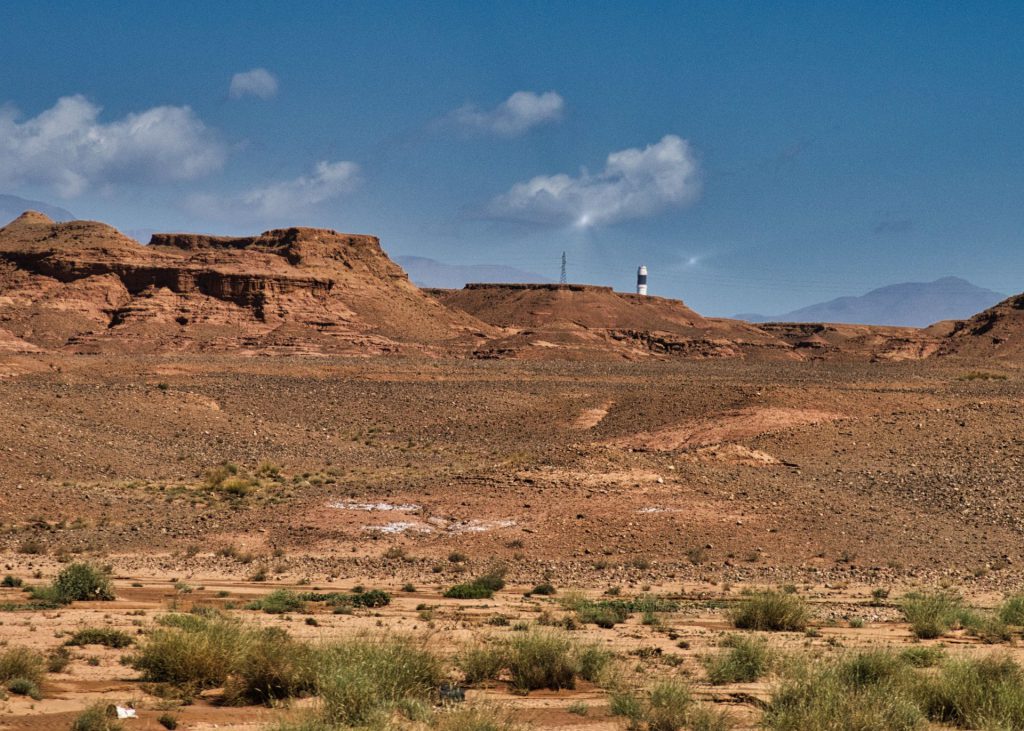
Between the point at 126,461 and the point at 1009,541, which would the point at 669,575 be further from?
the point at 126,461

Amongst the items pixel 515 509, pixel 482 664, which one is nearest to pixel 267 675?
pixel 482 664

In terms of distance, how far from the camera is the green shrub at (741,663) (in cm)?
1097

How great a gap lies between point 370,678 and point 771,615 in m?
6.44

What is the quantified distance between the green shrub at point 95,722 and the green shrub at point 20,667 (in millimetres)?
1394

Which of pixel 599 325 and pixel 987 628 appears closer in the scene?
pixel 987 628

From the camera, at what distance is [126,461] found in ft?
101

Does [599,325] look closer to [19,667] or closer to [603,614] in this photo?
[603,614]

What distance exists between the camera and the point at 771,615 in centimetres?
1399

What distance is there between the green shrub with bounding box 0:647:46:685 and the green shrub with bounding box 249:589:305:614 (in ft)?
14.3

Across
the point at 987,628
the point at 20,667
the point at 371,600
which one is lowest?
the point at 987,628

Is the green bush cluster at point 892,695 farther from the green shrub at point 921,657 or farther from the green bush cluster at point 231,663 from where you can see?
the green bush cluster at point 231,663

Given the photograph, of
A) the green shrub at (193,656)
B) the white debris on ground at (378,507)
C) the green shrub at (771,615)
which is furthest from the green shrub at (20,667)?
the white debris on ground at (378,507)

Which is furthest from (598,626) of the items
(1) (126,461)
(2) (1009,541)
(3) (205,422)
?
(3) (205,422)

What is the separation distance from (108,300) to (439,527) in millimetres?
72802
